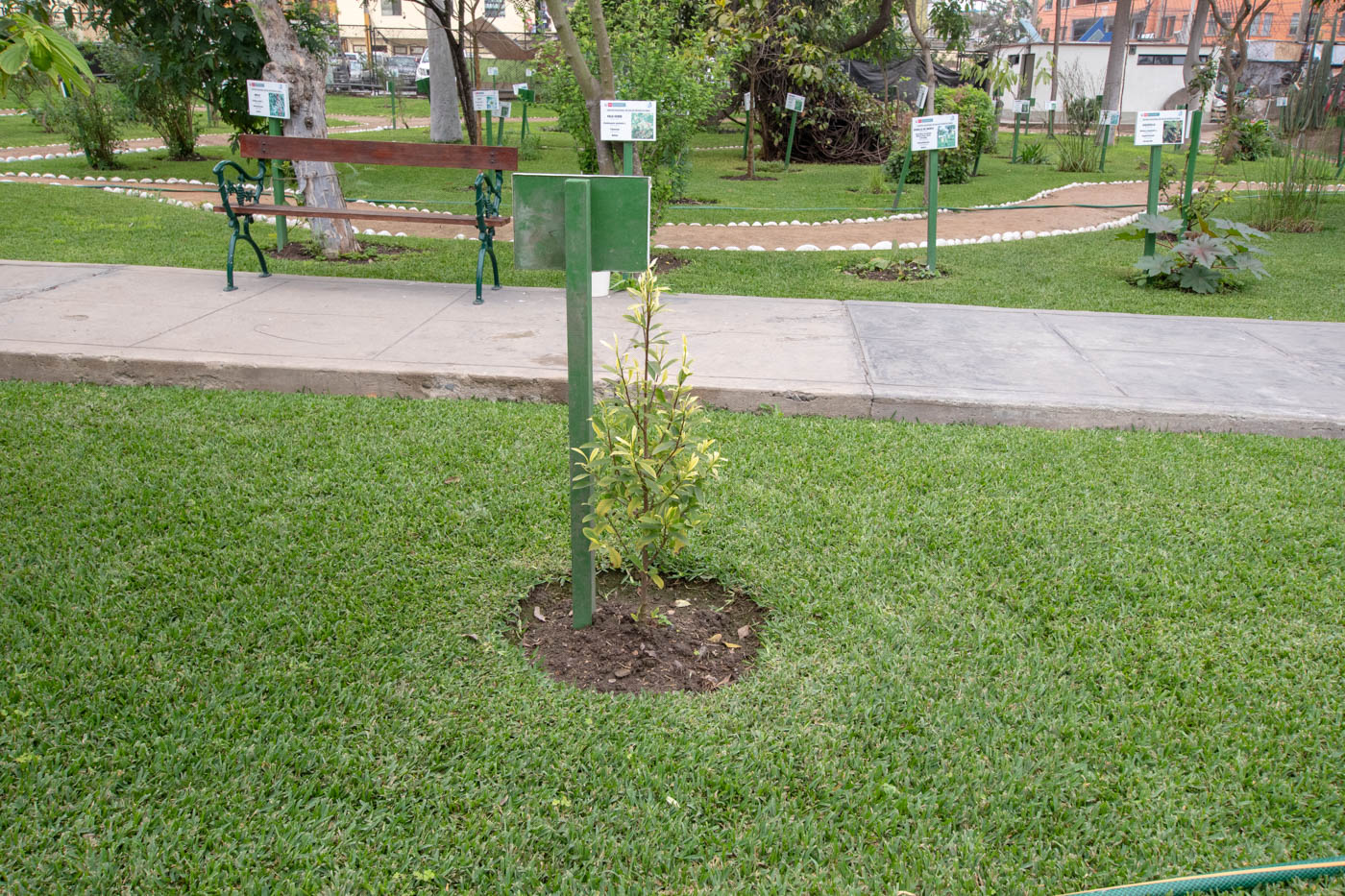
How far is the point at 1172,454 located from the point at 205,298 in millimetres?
5386

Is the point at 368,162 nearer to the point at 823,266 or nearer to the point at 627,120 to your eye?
the point at 627,120

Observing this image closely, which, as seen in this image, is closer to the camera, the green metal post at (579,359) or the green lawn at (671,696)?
the green lawn at (671,696)

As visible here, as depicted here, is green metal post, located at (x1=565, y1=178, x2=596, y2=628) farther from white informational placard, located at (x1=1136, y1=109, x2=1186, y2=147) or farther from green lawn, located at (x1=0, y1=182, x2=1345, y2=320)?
white informational placard, located at (x1=1136, y1=109, x2=1186, y2=147)

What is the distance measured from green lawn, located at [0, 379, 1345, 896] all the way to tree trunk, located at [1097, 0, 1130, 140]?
877 inches

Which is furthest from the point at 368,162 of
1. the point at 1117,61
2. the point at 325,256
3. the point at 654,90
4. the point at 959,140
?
the point at 1117,61

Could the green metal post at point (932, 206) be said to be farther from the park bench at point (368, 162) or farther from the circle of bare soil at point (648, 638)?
the circle of bare soil at point (648, 638)

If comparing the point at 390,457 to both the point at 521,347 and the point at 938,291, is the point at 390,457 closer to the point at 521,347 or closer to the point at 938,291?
the point at 521,347

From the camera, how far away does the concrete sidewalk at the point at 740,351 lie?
4457 mm

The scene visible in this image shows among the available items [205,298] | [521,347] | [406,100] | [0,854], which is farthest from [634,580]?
[406,100]

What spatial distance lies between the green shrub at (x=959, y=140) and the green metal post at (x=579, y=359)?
43.0 ft

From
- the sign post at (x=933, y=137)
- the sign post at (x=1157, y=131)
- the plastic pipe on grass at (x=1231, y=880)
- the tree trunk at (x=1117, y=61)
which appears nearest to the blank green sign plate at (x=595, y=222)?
the plastic pipe on grass at (x=1231, y=880)

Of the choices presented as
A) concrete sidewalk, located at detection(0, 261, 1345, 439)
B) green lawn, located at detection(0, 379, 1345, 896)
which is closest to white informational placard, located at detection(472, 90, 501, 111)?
concrete sidewalk, located at detection(0, 261, 1345, 439)

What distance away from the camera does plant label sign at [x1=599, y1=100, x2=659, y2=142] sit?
6.51 metres

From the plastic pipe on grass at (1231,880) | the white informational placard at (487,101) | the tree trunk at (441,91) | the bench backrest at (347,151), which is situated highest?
the tree trunk at (441,91)
